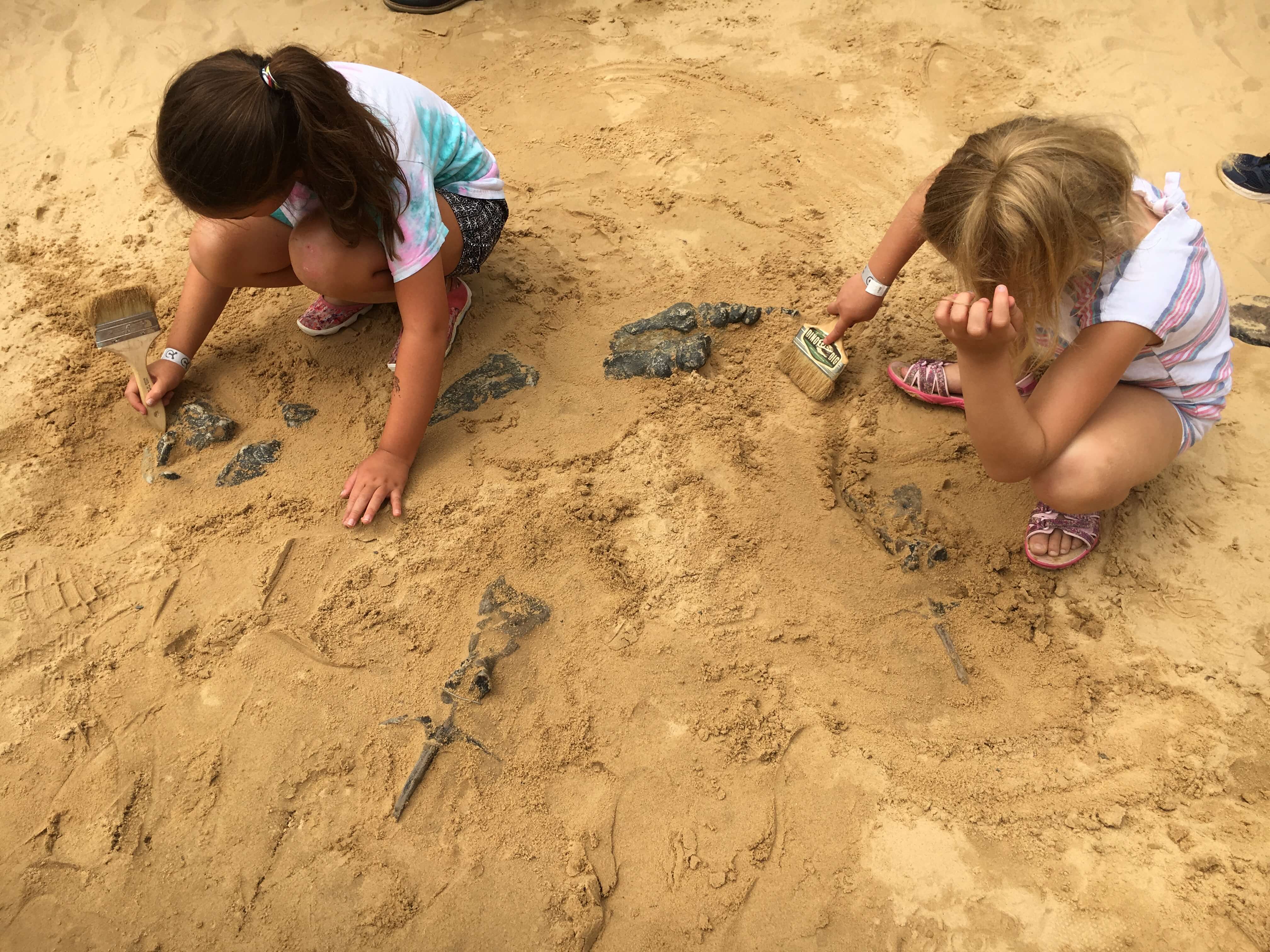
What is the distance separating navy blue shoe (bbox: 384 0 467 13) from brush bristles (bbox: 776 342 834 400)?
8.69ft

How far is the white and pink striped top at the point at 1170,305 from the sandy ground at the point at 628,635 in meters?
0.40

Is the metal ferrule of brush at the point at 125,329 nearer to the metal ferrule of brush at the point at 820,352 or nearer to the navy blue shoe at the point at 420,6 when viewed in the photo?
the metal ferrule of brush at the point at 820,352

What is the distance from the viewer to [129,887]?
1.57 m

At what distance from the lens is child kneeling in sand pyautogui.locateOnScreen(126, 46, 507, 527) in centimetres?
169

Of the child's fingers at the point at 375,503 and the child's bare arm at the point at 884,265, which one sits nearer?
the child's fingers at the point at 375,503

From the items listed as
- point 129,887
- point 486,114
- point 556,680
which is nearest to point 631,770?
point 556,680

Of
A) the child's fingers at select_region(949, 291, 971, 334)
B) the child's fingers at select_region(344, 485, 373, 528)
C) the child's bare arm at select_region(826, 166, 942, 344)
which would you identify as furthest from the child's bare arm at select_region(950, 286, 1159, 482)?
the child's fingers at select_region(344, 485, 373, 528)

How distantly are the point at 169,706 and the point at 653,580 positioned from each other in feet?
3.65

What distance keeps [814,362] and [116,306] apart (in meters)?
2.03

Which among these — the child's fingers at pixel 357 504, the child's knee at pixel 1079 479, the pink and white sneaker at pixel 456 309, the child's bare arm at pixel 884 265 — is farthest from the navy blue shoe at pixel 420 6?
the child's knee at pixel 1079 479

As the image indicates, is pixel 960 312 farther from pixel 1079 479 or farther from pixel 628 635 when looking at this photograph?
pixel 628 635

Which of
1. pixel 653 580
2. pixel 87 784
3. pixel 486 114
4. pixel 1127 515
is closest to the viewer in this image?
pixel 87 784

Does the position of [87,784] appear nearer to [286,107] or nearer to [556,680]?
[556,680]

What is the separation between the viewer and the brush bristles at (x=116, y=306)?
7.80ft
